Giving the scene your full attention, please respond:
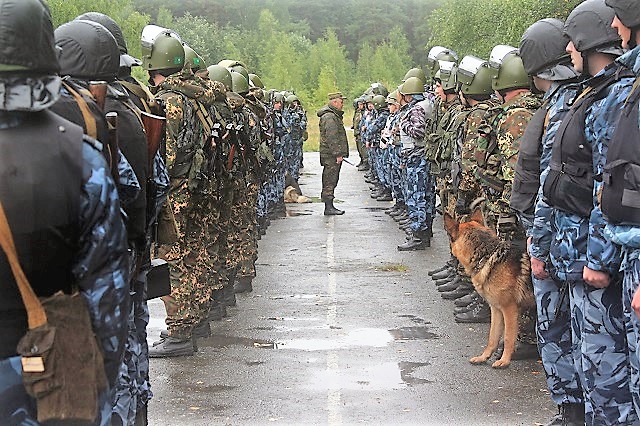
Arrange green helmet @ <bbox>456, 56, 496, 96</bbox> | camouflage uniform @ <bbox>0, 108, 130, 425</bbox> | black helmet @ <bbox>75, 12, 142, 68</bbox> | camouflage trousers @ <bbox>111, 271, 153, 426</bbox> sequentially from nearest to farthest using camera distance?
1. camouflage uniform @ <bbox>0, 108, 130, 425</bbox>
2. camouflage trousers @ <bbox>111, 271, 153, 426</bbox>
3. black helmet @ <bbox>75, 12, 142, 68</bbox>
4. green helmet @ <bbox>456, 56, 496, 96</bbox>

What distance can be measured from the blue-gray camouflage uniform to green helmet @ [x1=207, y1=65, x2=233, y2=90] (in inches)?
264

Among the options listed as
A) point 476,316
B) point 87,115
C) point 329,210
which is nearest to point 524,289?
point 476,316

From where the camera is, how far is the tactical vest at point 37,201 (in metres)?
3.16

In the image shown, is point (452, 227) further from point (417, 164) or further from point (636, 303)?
point (417, 164)

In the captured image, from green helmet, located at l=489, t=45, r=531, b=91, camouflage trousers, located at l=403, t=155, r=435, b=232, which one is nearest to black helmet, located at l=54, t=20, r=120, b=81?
green helmet, located at l=489, t=45, r=531, b=91

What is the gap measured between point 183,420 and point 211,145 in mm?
2873

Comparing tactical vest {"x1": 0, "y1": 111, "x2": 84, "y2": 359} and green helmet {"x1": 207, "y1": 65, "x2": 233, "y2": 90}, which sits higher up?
tactical vest {"x1": 0, "y1": 111, "x2": 84, "y2": 359}

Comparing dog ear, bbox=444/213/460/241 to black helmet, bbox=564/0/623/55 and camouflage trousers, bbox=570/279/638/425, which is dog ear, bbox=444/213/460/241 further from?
camouflage trousers, bbox=570/279/638/425

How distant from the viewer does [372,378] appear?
7.57 m

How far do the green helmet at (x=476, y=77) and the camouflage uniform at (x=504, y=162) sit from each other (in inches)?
43.9

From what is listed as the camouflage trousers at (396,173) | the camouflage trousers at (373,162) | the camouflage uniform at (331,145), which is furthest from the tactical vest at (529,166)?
the camouflage trousers at (373,162)

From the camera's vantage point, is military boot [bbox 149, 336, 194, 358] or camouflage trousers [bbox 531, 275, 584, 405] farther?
military boot [bbox 149, 336, 194, 358]

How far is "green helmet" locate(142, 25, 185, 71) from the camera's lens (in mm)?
8109

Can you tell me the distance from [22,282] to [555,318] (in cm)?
375
